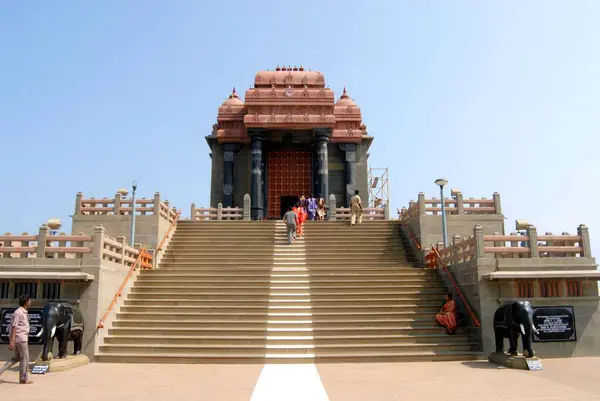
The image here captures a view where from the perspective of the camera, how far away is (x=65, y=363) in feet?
32.4

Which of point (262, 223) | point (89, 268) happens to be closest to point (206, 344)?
point (89, 268)

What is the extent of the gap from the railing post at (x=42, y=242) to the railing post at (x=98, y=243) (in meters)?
1.35

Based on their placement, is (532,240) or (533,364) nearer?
(533,364)

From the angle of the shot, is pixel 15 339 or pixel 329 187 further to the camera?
pixel 329 187

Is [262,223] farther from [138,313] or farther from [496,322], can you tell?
[496,322]

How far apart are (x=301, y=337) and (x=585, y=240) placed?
756 cm

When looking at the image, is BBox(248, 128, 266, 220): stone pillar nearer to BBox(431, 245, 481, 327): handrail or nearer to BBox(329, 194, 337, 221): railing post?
BBox(329, 194, 337, 221): railing post

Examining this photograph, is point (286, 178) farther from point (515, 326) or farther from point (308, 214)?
point (515, 326)

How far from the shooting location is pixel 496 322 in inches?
428

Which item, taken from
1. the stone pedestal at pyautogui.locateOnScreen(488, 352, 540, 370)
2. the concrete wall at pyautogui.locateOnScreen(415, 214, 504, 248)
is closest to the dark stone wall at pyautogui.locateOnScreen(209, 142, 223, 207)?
the concrete wall at pyautogui.locateOnScreen(415, 214, 504, 248)

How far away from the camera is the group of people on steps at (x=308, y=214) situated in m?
18.7

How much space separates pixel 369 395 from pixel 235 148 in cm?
2136

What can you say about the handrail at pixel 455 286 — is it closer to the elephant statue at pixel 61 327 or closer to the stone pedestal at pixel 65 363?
the stone pedestal at pixel 65 363

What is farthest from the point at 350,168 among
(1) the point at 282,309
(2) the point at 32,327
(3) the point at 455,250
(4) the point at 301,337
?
(2) the point at 32,327
